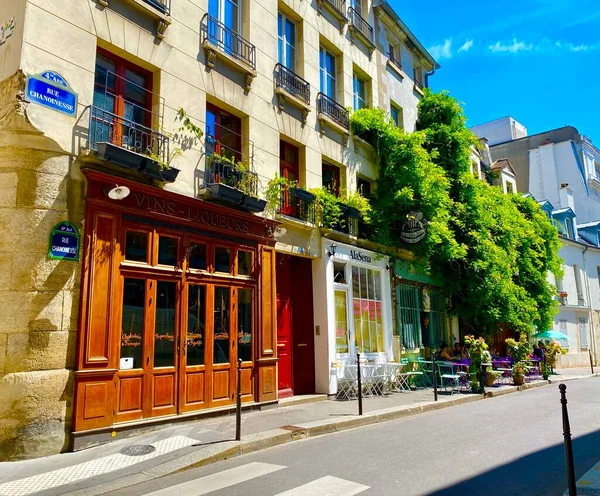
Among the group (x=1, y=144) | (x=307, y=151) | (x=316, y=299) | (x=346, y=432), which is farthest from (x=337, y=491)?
(x=307, y=151)

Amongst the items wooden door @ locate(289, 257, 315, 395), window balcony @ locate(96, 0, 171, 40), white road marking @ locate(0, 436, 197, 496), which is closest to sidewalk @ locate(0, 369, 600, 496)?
white road marking @ locate(0, 436, 197, 496)

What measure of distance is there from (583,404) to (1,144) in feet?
44.4

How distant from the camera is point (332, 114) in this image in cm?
1385

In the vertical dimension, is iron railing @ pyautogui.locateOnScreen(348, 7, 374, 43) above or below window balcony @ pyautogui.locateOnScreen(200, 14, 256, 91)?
above

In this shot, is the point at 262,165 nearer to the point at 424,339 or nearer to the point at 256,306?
the point at 256,306

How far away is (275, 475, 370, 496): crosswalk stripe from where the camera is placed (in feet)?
16.5

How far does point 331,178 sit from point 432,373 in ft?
22.3

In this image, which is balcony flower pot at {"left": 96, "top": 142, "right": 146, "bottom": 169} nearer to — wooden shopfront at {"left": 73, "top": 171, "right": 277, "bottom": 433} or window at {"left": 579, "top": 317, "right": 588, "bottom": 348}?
wooden shopfront at {"left": 73, "top": 171, "right": 277, "bottom": 433}

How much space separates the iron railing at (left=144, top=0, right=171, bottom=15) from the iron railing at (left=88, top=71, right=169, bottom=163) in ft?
4.92

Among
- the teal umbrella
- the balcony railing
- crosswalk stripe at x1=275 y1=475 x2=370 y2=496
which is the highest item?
the balcony railing

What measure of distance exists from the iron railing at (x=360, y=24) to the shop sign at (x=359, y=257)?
7548 millimetres

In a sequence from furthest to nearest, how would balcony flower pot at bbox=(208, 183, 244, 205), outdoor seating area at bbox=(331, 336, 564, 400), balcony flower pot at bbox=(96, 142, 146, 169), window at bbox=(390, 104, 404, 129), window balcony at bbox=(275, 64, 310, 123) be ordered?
window at bbox=(390, 104, 404, 129)
outdoor seating area at bbox=(331, 336, 564, 400)
window balcony at bbox=(275, 64, 310, 123)
balcony flower pot at bbox=(208, 183, 244, 205)
balcony flower pot at bbox=(96, 142, 146, 169)

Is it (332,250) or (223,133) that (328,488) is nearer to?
(223,133)

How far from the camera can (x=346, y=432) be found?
845 centimetres
